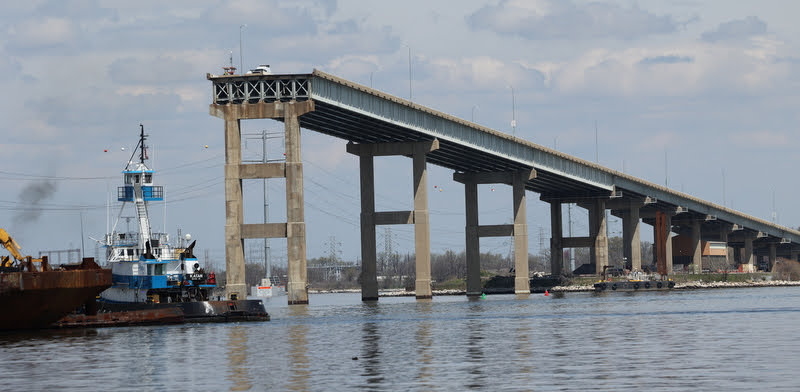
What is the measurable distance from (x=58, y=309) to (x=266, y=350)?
2395cm

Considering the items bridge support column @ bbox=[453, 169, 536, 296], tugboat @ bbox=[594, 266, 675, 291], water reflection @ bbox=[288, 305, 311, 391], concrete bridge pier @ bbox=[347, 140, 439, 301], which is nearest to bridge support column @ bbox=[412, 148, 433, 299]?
concrete bridge pier @ bbox=[347, 140, 439, 301]

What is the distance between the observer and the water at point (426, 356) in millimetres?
41438

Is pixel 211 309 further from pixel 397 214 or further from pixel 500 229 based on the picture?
pixel 500 229

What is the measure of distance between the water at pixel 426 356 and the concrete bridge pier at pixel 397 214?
212 ft

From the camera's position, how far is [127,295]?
88.1 meters

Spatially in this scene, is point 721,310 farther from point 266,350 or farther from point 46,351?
point 46,351

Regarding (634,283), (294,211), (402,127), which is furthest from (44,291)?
(634,283)

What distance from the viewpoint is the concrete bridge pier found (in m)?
149

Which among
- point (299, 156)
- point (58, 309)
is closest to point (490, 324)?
point (58, 309)

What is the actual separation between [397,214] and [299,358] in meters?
97.6

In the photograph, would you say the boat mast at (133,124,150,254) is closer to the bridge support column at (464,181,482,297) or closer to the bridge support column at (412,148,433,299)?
the bridge support column at (412,148,433,299)

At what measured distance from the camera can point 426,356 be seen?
5322cm

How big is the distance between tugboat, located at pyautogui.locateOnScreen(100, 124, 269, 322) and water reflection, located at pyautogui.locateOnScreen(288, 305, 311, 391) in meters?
6.43

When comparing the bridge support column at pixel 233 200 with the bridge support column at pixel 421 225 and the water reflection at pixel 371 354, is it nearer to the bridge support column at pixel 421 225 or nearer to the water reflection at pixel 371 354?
the bridge support column at pixel 421 225
